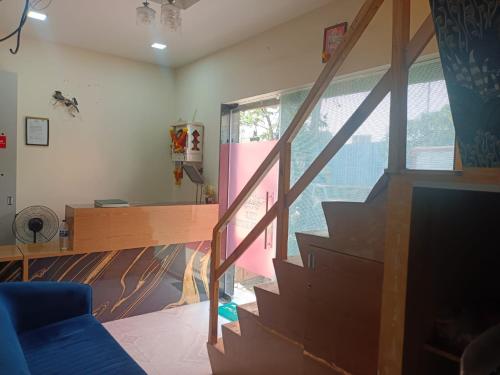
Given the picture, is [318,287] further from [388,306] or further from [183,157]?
[183,157]

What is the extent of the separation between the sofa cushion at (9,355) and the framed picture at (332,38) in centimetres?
273

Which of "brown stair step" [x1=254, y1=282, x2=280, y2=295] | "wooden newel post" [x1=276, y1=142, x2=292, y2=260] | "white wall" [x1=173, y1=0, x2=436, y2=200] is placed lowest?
"brown stair step" [x1=254, y1=282, x2=280, y2=295]

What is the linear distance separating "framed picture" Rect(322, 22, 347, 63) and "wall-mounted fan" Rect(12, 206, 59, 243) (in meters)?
3.04

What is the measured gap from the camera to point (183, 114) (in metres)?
4.85

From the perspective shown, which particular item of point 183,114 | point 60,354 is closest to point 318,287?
point 60,354

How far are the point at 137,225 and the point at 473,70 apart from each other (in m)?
3.34

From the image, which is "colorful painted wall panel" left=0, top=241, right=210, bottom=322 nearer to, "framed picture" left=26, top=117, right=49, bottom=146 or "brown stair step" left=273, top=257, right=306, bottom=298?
"framed picture" left=26, top=117, right=49, bottom=146

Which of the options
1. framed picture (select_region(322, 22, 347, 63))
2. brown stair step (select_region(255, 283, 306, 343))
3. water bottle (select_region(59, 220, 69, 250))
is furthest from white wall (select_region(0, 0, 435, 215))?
brown stair step (select_region(255, 283, 306, 343))

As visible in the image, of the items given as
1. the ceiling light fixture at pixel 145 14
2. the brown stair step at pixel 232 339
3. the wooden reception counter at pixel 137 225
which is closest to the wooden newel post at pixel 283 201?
the brown stair step at pixel 232 339

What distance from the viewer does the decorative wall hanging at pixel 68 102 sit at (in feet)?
13.6

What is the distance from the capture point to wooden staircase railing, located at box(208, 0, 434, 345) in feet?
3.59

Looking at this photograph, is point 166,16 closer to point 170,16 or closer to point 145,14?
point 170,16

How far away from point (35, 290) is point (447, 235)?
2.54 m

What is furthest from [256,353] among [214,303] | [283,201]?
[283,201]
